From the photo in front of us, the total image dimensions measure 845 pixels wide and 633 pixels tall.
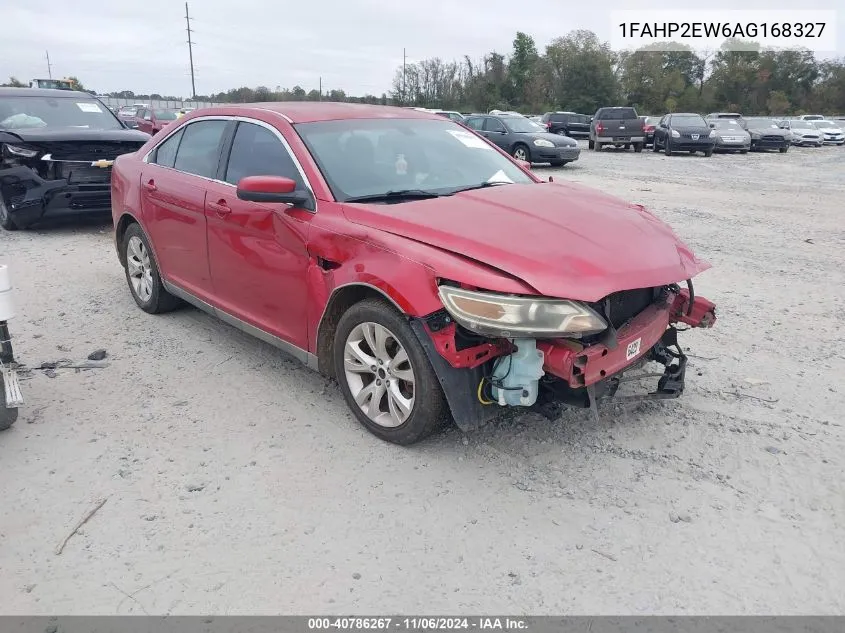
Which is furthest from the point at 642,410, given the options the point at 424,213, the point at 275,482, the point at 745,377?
the point at 275,482

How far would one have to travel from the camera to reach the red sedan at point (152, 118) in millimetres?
21344

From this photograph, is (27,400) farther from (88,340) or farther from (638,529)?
→ (638,529)

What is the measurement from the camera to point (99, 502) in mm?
3064

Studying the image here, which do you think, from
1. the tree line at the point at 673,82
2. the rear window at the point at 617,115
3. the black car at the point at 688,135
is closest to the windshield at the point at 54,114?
the black car at the point at 688,135

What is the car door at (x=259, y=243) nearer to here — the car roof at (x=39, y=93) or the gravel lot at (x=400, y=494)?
the gravel lot at (x=400, y=494)

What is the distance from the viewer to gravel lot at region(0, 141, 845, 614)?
2.54m

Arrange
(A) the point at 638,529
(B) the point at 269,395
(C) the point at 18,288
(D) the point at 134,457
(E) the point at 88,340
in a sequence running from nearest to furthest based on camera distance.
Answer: (A) the point at 638,529, (D) the point at 134,457, (B) the point at 269,395, (E) the point at 88,340, (C) the point at 18,288

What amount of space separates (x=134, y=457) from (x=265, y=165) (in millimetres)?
1867

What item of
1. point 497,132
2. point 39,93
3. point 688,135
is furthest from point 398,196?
point 688,135

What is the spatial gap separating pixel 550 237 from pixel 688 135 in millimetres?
23302

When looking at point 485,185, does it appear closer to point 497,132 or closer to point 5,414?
point 5,414

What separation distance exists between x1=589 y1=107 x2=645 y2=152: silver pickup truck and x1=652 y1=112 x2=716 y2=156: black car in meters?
1.54

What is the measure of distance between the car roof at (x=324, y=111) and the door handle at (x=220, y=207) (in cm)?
67
